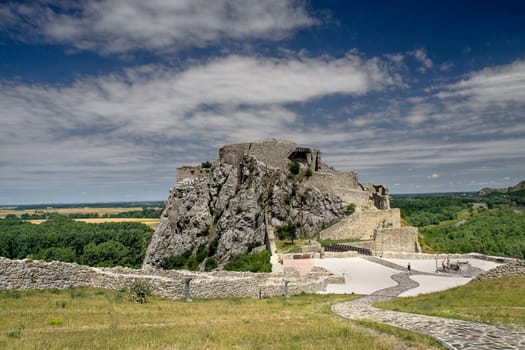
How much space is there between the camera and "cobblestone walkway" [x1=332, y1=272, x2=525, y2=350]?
660cm

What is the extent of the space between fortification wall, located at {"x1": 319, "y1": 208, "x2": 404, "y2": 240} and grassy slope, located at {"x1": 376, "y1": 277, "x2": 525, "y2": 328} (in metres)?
17.9

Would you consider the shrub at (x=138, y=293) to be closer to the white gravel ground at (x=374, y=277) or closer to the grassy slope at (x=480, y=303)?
the grassy slope at (x=480, y=303)

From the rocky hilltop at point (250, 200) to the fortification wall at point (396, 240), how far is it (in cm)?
457

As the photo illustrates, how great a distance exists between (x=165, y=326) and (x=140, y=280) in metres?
5.62

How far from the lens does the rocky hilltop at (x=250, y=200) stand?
33812 mm

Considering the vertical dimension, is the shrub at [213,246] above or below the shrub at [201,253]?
above

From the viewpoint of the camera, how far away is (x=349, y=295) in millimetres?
16094

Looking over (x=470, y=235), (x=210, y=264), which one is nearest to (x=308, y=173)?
(x=210, y=264)

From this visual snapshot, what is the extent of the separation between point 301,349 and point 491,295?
8.77 m

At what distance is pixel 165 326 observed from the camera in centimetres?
898

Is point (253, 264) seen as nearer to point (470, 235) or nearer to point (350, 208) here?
point (350, 208)

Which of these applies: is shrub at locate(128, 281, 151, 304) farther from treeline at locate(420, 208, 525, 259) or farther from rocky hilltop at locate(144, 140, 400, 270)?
treeline at locate(420, 208, 525, 259)

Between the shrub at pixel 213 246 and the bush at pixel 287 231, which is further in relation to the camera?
the shrub at pixel 213 246

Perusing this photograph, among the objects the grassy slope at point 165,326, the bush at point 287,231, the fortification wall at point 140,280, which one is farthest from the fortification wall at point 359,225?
the grassy slope at point 165,326
